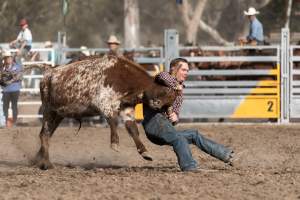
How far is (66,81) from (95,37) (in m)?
45.9

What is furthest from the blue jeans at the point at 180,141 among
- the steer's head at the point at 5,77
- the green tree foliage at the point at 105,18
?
the green tree foliage at the point at 105,18

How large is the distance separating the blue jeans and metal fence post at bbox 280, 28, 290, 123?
7019 millimetres

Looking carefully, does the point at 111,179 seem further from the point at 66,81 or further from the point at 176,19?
the point at 176,19

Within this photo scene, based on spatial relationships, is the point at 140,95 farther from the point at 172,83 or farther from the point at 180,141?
the point at 180,141

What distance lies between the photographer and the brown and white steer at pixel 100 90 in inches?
356

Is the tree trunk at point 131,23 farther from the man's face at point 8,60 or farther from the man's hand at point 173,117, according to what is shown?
the man's hand at point 173,117

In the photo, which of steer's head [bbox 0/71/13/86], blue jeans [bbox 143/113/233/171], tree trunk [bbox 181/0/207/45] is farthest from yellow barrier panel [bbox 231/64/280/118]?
tree trunk [bbox 181/0/207/45]

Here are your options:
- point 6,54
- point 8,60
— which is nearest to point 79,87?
point 8,60

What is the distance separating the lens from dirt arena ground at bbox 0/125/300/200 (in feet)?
23.2

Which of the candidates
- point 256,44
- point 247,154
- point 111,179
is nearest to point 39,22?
point 256,44

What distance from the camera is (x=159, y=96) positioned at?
29.2ft

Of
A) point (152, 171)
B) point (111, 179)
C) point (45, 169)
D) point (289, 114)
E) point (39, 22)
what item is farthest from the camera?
point (39, 22)

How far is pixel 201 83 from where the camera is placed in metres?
16.0

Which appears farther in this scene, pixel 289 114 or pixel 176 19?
pixel 176 19
